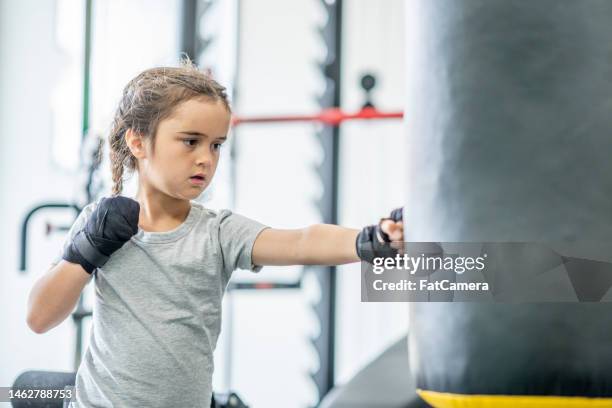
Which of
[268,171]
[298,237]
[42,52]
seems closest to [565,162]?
[298,237]

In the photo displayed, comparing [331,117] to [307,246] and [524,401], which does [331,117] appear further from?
[524,401]

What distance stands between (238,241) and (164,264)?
117 millimetres

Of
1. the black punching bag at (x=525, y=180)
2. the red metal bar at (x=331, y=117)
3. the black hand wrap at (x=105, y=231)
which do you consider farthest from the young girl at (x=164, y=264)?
the red metal bar at (x=331, y=117)

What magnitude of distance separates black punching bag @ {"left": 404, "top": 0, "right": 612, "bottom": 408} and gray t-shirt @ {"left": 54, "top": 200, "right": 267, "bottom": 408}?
0.42 metres

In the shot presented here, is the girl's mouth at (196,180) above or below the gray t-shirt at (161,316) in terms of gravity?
above

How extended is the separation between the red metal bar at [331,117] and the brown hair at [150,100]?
1.21 m

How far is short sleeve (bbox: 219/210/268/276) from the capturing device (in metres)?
1.20

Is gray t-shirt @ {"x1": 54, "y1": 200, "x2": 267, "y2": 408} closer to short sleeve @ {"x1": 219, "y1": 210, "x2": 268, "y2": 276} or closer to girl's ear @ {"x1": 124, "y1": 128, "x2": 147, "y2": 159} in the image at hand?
short sleeve @ {"x1": 219, "y1": 210, "x2": 268, "y2": 276}

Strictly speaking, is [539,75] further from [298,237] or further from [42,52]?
[42,52]

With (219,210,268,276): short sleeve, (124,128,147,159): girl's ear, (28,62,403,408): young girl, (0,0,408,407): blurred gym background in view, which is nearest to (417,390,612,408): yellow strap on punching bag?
(28,62,403,408): young girl

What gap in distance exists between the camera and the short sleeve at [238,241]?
120 cm

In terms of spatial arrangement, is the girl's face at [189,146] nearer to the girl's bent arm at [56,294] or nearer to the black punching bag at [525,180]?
the girl's bent arm at [56,294]

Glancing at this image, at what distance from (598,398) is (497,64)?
37 centimetres

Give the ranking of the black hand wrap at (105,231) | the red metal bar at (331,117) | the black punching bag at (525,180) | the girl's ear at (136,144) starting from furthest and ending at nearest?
the red metal bar at (331,117), the girl's ear at (136,144), the black hand wrap at (105,231), the black punching bag at (525,180)
